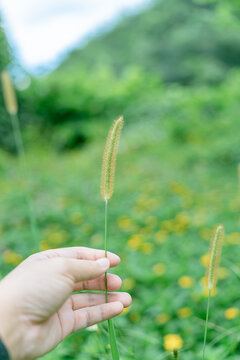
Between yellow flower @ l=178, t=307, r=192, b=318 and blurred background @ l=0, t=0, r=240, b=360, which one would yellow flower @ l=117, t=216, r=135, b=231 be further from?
yellow flower @ l=178, t=307, r=192, b=318

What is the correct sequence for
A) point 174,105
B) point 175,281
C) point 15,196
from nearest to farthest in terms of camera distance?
1. point 175,281
2. point 15,196
3. point 174,105

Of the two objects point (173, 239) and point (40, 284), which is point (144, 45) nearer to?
point (173, 239)

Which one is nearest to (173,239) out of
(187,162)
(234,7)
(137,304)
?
(137,304)

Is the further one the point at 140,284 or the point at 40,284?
the point at 140,284

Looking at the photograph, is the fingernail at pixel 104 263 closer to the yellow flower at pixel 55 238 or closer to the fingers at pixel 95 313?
the fingers at pixel 95 313

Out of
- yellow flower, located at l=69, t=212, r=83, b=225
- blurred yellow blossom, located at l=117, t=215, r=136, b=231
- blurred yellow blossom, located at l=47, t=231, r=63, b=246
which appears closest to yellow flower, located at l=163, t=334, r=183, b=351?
blurred yellow blossom, located at l=47, t=231, r=63, b=246

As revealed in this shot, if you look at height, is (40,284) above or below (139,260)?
above
